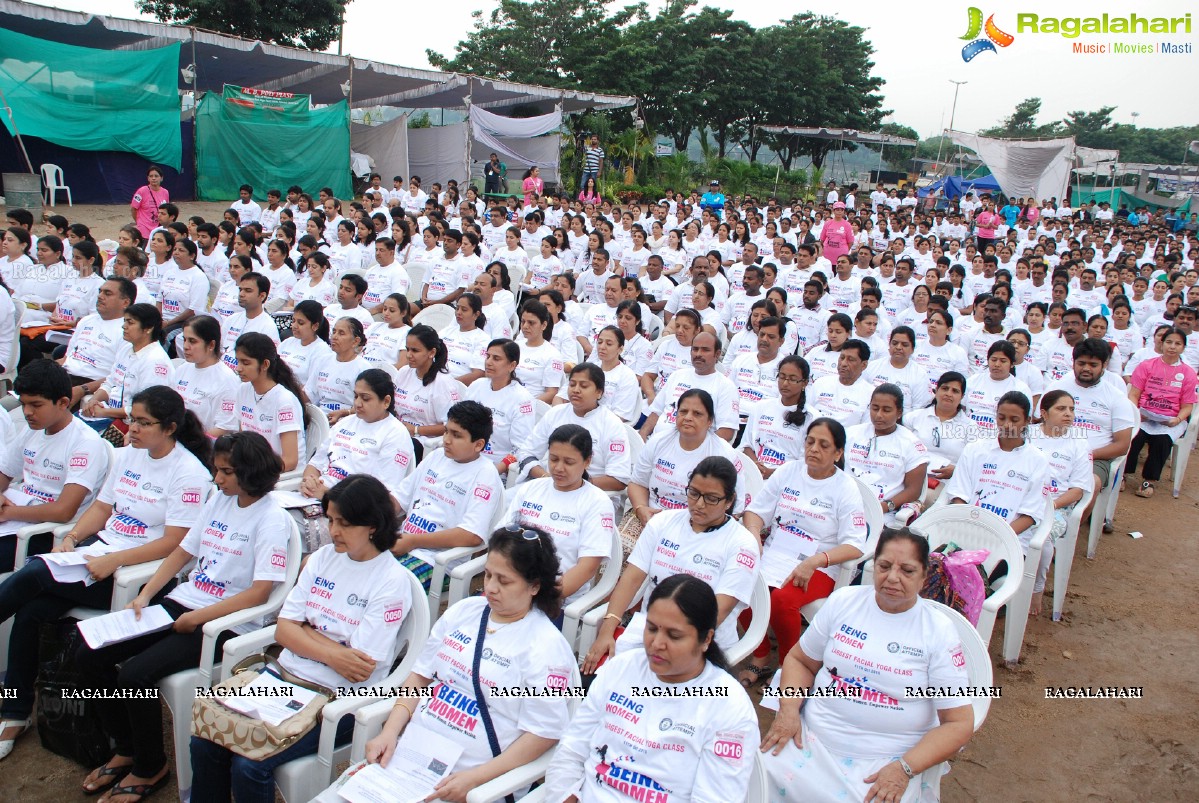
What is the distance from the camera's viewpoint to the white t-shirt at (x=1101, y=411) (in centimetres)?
554

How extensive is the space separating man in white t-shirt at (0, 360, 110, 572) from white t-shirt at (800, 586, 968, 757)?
3174 mm

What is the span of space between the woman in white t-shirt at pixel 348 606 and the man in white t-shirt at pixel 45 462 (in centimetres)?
142

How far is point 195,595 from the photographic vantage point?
3215 millimetres

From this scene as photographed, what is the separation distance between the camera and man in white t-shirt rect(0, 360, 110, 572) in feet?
11.9

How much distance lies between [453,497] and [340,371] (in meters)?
1.90

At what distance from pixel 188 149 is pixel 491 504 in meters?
14.2

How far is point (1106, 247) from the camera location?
15.4 m

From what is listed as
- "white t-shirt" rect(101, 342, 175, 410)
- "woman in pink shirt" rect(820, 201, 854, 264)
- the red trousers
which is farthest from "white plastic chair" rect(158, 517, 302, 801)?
"woman in pink shirt" rect(820, 201, 854, 264)

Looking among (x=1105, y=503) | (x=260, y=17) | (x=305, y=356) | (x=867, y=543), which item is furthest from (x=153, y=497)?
(x=260, y=17)

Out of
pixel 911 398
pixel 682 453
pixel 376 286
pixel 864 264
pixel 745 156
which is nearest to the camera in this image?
pixel 682 453

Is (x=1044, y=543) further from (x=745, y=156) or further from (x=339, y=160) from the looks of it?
(x=745, y=156)

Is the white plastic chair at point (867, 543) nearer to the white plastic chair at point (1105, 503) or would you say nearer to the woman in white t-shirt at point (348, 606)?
the woman in white t-shirt at point (348, 606)

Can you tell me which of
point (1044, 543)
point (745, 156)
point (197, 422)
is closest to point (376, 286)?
point (197, 422)

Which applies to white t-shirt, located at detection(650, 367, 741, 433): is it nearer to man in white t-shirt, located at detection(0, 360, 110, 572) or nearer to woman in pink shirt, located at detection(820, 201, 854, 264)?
man in white t-shirt, located at detection(0, 360, 110, 572)
